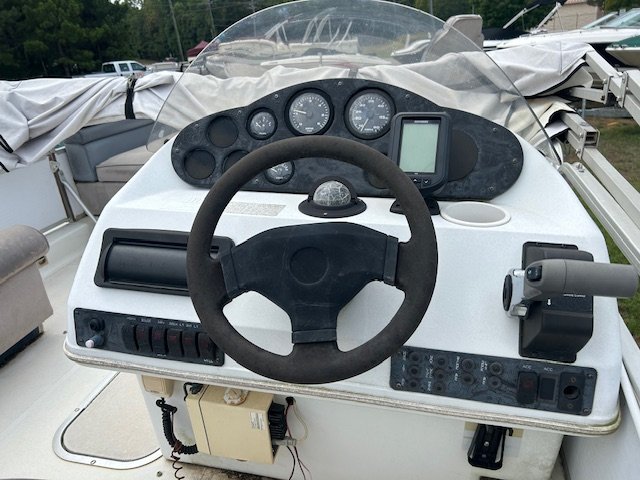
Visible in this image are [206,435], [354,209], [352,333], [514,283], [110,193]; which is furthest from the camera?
[110,193]

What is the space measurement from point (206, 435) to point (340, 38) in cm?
144

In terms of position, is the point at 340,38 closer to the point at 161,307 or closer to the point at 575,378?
the point at 161,307

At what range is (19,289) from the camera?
2264mm

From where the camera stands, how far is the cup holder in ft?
3.84

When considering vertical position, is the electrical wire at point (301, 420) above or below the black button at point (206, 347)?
below

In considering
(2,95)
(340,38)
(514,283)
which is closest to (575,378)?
(514,283)

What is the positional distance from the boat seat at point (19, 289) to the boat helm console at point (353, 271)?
3.48 feet

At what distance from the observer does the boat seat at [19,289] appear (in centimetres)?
216

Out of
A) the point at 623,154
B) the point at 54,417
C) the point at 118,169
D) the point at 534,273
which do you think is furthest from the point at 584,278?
the point at 623,154

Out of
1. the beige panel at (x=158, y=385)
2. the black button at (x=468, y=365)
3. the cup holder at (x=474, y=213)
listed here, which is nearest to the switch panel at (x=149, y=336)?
the beige panel at (x=158, y=385)

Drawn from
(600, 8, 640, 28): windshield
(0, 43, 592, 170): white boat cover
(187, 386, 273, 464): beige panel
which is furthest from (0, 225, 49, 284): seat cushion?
(600, 8, 640, 28): windshield

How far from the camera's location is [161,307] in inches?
48.0

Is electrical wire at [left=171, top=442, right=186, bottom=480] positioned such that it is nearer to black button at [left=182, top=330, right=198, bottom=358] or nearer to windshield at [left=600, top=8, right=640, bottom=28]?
black button at [left=182, top=330, right=198, bottom=358]

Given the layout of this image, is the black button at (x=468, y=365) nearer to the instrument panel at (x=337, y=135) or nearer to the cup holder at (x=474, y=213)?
the cup holder at (x=474, y=213)
